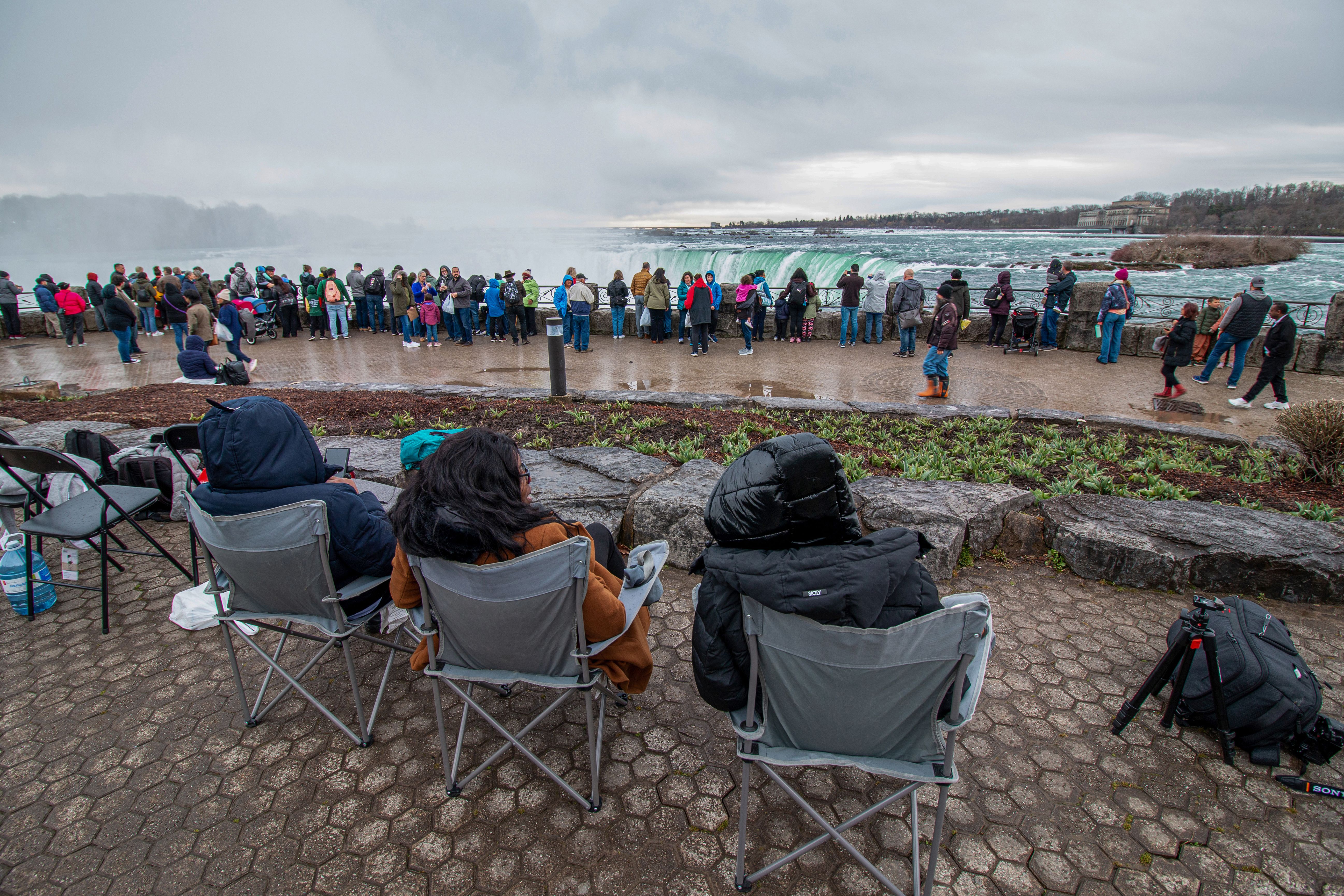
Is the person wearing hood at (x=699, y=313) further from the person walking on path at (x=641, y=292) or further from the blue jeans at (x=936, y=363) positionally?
the blue jeans at (x=936, y=363)

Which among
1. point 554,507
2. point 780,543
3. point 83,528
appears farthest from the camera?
point 554,507

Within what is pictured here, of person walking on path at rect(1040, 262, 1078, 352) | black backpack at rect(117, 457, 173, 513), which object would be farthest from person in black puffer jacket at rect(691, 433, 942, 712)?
person walking on path at rect(1040, 262, 1078, 352)

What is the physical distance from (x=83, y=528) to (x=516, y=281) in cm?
1117

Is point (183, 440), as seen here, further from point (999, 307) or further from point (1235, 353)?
point (1235, 353)

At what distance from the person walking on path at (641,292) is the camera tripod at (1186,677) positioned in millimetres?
11696

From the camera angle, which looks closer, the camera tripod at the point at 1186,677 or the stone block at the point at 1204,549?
the camera tripod at the point at 1186,677

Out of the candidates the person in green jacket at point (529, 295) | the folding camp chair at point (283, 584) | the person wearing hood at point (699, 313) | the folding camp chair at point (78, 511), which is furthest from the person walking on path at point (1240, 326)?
the person in green jacket at point (529, 295)

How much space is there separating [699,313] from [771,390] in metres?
3.33

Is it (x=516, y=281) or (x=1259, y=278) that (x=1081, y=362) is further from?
(x=516, y=281)

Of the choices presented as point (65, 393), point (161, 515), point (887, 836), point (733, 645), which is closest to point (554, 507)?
point (733, 645)

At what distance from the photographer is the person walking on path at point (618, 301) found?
13328mm

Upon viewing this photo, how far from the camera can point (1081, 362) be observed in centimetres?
1068

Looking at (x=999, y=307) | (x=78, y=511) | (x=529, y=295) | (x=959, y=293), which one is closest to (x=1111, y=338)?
(x=999, y=307)

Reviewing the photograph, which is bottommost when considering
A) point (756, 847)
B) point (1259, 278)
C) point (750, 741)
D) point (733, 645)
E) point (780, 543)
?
point (756, 847)
